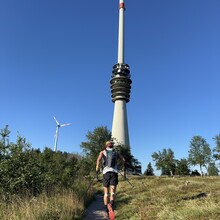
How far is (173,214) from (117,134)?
87975 millimetres

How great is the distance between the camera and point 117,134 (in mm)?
95938

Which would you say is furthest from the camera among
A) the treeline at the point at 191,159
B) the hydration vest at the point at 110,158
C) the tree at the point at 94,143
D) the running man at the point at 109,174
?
the treeline at the point at 191,159

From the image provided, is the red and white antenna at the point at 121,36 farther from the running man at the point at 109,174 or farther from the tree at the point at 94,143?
the running man at the point at 109,174

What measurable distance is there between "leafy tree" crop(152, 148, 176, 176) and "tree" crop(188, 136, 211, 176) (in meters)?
8.96

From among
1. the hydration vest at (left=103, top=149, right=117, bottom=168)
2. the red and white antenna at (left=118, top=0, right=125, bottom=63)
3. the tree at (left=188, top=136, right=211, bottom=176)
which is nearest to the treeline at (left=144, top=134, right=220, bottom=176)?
the tree at (left=188, top=136, right=211, bottom=176)

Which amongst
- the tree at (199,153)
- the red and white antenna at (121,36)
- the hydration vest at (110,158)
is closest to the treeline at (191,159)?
the tree at (199,153)

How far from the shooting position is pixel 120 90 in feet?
329

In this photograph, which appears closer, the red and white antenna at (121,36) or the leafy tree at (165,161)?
the leafy tree at (165,161)

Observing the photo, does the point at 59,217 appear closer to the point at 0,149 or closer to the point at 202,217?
the point at 202,217

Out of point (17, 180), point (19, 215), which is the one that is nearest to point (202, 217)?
point (19, 215)

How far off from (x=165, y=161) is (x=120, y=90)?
101 ft

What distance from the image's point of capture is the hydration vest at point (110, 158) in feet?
34.1

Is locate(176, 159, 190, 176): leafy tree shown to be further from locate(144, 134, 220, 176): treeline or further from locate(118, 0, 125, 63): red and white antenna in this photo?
locate(118, 0, 125, 63): red and white antenna

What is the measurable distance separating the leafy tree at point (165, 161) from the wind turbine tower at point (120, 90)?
12.1 m
